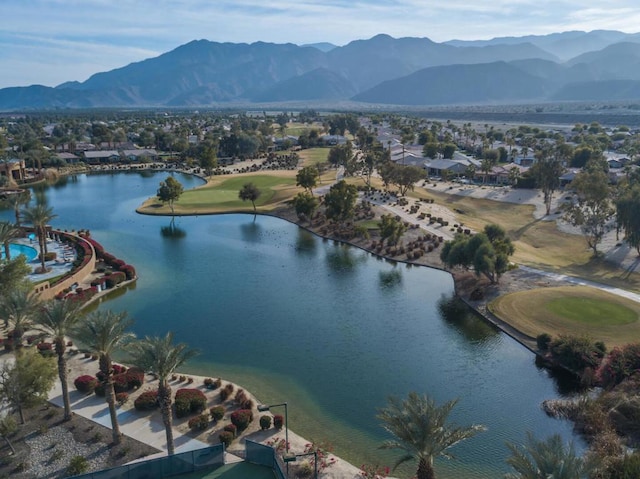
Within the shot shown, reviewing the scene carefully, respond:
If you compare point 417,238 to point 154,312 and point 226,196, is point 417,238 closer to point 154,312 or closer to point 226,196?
point 154,312

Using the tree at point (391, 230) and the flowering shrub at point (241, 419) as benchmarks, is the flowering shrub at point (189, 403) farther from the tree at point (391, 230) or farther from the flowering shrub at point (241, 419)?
the tree at point (391, 230)

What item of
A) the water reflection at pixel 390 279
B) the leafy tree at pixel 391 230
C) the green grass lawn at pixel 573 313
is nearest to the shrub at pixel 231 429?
the green grass lawn at pixel 573 313

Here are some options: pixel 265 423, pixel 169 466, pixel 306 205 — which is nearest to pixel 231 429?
pixel 265 423

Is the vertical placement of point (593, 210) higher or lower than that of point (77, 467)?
higher

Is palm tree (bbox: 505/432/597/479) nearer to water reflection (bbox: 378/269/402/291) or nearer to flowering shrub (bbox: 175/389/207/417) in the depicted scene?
flowering shrub (bbox: 175/389/207/417)

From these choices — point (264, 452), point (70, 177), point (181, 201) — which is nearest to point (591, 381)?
point (264, 452)

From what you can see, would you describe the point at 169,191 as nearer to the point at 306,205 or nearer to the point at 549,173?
the point at 306,205

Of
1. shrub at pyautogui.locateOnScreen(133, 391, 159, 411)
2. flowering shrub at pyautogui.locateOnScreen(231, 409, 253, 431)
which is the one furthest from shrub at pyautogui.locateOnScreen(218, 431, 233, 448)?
shrub at pyautogui.locateOnScreen(133, 391, 159, 411)
